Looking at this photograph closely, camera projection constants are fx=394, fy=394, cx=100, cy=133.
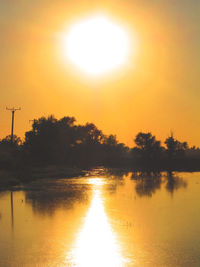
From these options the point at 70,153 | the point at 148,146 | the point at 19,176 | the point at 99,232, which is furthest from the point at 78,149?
the point at 99,232

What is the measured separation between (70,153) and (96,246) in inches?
3289

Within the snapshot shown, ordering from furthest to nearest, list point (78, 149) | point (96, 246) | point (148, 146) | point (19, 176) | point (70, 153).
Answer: point (148, 146), point (78, 149), point (70, 153), point (19, 176), point (96, 246)

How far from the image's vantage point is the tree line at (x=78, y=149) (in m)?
82.6

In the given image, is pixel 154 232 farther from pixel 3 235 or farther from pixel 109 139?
pixel 109 139

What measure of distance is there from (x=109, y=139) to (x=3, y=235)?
455 ft

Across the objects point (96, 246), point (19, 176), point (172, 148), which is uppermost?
point (172, 148)

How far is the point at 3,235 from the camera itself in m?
17.4

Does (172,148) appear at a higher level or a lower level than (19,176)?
higher

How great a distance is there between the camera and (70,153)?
9825cm

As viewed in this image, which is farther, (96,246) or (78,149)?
(78,149)

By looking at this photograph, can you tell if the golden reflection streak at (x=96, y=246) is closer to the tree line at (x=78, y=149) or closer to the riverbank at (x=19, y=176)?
the riverbank at (x=19, y=176)

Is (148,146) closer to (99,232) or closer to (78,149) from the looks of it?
(78,149)

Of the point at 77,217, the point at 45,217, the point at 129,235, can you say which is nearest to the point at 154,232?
the point at 129,235

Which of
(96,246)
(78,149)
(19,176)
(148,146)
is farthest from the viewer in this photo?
(148,146)
